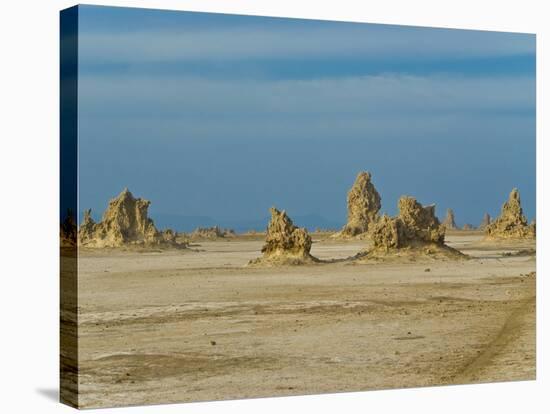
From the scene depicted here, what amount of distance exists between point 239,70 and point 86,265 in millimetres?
3144

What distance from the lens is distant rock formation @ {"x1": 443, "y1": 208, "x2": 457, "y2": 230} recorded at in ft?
68.7

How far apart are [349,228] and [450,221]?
1589mm

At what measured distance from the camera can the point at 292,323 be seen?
63.8 feet

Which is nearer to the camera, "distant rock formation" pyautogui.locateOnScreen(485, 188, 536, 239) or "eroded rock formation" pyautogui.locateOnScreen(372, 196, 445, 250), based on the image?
"eroded rock formation" pyautogui.locateOnScreen(372, 196, 445, 250)

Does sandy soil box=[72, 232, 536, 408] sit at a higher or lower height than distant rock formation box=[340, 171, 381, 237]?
lower

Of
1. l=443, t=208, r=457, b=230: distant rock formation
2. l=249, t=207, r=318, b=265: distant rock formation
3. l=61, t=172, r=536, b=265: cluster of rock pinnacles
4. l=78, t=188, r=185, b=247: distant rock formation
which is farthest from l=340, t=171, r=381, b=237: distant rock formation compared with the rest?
l=78, t=188, r=185, b=247: distant rock formation

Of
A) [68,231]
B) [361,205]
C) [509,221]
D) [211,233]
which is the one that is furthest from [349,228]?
[68,231]

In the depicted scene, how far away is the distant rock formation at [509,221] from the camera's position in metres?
21.3

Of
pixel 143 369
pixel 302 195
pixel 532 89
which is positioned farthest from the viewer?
pixel 532 89

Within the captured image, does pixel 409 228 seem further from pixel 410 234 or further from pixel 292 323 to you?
pixel 292 323

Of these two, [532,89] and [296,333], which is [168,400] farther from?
[532,89]

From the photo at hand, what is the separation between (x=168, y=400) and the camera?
18.6 meters

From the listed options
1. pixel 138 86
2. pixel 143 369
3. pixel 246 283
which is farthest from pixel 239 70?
pixel 143 369

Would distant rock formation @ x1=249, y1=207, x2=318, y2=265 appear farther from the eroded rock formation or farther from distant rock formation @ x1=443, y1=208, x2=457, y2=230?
distant rock formation @ x1=443, y1=208, x2=457, y2=230
